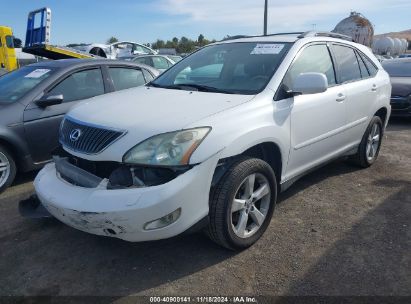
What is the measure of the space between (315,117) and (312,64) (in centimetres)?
57

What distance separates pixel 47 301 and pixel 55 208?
0.63 metres

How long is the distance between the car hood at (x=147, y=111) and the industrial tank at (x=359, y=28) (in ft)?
94.6

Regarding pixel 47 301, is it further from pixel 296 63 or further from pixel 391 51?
pixel 391 51

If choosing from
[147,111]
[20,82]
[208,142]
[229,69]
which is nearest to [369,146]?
[229,69]

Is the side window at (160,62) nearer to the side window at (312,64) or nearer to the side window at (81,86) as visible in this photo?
the side window at (81,86)

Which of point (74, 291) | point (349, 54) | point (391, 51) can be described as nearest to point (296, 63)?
point (349, 54)

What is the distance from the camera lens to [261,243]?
330 centimetres

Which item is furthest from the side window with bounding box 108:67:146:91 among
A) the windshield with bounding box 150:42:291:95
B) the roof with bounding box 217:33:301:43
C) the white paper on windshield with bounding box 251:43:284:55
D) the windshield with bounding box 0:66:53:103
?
the white paper on windshield with bounding box 251:43:284:55

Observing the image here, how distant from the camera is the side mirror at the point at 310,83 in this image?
3.30m

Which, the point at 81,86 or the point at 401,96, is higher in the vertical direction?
the point at 81,86

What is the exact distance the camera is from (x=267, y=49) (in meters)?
3.78

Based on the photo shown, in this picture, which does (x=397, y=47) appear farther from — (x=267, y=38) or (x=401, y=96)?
(x=267, y=38)

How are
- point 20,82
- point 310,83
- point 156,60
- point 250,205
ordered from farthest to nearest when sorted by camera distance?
point 156,60 → point 20,82 → point 310,83 → point 250,205

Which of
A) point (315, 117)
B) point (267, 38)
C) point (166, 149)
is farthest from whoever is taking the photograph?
point (267, 38)
